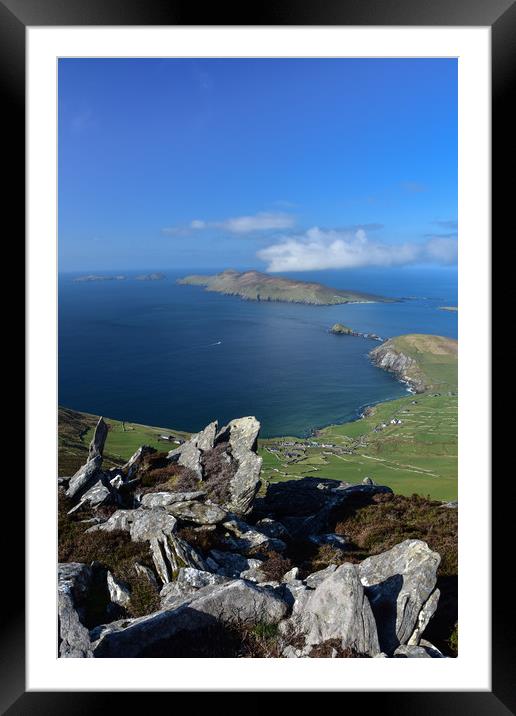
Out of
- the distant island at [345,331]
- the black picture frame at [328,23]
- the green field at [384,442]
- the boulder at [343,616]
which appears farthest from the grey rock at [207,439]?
the distant island at [345,331]

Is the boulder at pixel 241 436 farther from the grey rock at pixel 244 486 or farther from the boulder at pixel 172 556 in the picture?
the boulder at pixel 172 556

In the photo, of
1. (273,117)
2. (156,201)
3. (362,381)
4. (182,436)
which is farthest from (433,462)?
(156,201)

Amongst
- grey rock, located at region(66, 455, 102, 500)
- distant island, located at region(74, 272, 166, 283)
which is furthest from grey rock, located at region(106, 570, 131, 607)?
distant island, located at region(74, 272, 166, 283)

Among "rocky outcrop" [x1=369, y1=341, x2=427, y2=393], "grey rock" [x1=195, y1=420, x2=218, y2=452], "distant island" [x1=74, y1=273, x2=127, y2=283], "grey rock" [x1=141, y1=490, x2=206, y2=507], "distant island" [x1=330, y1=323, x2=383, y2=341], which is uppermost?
"distant island" [x1=74, y1=273, x2=127, y2=283]

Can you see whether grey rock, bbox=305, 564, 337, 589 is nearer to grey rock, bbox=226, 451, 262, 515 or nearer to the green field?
grey rock, bbox=226, 451, 262, 515

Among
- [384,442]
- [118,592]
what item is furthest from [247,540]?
[384,442]

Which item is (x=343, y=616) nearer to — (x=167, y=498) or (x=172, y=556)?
(x=172, y=556)
